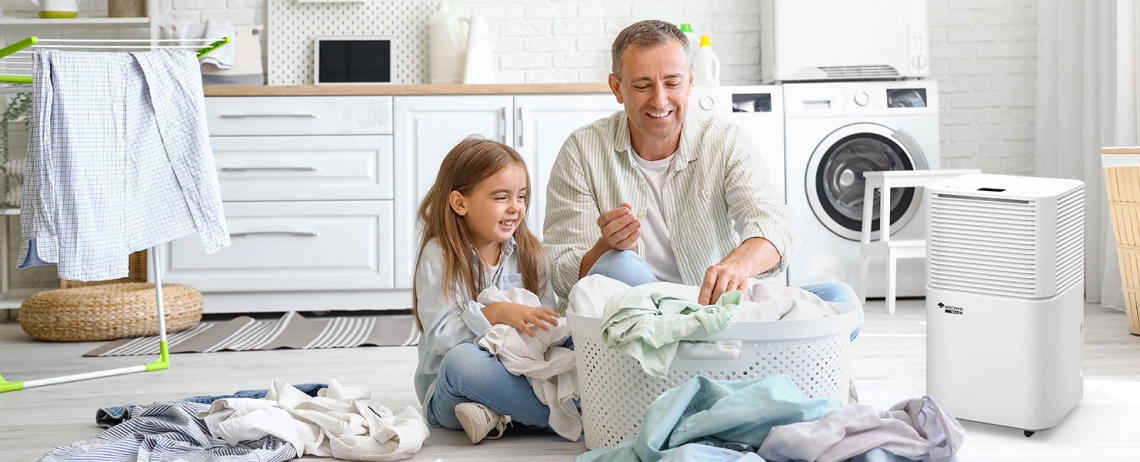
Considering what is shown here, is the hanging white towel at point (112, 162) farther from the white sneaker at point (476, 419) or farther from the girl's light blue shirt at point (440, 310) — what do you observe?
the white sneaker at point (476, 419)

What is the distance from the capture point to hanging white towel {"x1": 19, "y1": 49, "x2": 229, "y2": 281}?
7.54ft

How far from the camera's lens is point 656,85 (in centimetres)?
185

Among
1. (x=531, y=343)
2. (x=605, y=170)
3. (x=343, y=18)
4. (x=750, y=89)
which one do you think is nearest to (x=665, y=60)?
(x=605, y=170)

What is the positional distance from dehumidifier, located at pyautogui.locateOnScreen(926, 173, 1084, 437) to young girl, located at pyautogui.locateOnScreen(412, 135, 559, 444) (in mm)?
758

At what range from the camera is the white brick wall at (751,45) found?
4.30m

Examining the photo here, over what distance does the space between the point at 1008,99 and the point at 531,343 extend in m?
3.30

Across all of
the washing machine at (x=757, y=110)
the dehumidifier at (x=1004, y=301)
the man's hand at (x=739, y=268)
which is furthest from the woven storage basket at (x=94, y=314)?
the dehumidifier at (x=1004, y=301)

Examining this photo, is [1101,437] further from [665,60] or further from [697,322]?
[665,60]

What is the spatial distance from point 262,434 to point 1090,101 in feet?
10.8

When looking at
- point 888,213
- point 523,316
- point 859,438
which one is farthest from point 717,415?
point 888,213

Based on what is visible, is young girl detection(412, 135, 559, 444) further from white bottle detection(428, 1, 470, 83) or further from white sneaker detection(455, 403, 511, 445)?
white bottle detection(428, 1, 470, 83)

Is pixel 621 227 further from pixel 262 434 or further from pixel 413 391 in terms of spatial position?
pixel 413 391

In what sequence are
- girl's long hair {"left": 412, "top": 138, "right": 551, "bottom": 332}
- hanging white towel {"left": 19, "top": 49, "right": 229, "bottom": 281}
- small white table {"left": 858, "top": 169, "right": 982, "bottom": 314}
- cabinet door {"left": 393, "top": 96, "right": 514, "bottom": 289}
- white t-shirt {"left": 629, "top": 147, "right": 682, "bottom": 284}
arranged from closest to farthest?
girl's long hair {"left": 412, "top": 138, "right": 551, "bottom": 332} → white t-shirt {"left": 629, "top": 147, "right": 682, "bottom": 284} → hanging white towel {"left": 19, "top": 49, "right": 229, "bottom": 281} → small white table {"left": 858, "top": 169, "right": 982, "bottom": 314} → cabinet door {"left": 393, "top": 96, "right": 514, "bottom": 289}

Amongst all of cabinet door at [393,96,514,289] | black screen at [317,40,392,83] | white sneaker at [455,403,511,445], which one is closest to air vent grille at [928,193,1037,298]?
white sneaker at [455,403,511,445]
